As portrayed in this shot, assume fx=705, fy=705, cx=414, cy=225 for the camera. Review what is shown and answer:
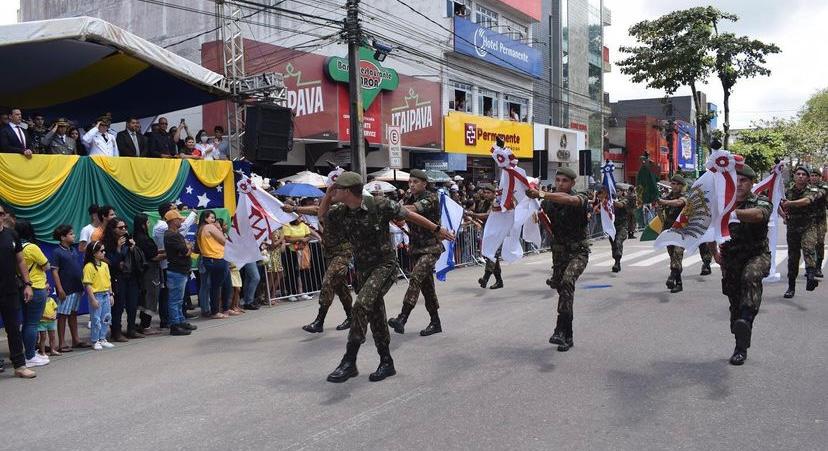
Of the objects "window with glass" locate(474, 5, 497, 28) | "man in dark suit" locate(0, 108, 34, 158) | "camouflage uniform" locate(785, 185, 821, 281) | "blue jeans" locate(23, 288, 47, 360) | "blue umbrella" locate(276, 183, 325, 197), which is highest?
"window with glass" locate(474, 5, 497, 28)

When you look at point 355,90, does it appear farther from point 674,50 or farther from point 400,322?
point 674,50

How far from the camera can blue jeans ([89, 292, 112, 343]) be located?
27.7 ft

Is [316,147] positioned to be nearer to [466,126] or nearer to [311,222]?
[466,126]

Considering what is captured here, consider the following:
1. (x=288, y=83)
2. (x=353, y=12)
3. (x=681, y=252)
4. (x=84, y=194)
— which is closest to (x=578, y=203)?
(x=681, y=252)

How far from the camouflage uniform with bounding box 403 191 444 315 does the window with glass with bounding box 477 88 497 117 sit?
2365cm

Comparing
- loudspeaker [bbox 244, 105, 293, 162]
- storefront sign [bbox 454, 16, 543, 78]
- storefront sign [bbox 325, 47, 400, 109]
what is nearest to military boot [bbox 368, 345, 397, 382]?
loudspeaker [bbox 244, 105, 293, 162]

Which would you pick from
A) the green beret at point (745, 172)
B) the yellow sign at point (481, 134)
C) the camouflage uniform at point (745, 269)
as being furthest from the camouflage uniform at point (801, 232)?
the yellow sign at point (481, 134)

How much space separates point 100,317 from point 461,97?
2361 centimetres

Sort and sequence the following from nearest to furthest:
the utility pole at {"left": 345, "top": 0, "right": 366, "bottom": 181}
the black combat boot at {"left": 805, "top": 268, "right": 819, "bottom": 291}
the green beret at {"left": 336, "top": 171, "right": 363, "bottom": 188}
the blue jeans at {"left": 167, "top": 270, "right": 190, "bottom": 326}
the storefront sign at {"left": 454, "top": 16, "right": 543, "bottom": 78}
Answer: the green beret at {"left": 336, "top": 171, "right": 363, "bottom": 188} < the blue jeans at {"left": 167, "top": 270, "right": 190, "bottom": 326} < the black combat boot at {"left": 805, "top": 268, "right": 819, "bottom": 291} < the utility pole at {"left": 345, "top": 0, "right": 366, "bottom": 181} < the storefront sign at {"left": 454, "top": 16, "right": 543, "bottom": 78}

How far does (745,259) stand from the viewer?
22.2 ft

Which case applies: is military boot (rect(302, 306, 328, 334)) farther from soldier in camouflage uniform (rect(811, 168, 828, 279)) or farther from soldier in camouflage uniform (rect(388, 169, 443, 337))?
soldier in camouflage uniform (rect(811, 168, 828, 279))

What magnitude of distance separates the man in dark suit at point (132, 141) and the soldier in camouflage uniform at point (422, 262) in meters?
6.67

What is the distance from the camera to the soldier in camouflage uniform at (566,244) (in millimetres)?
7273

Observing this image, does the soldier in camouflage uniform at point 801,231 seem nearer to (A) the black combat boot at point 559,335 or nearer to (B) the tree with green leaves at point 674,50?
(A) the black combat boot at point 559,335
